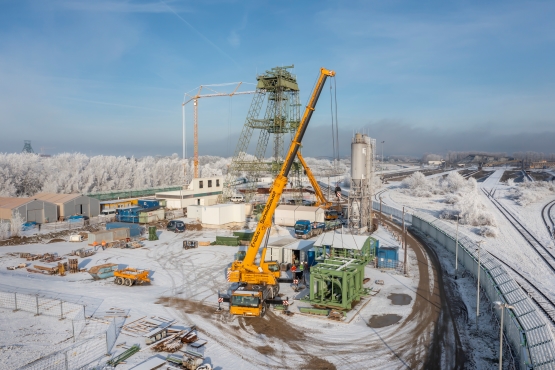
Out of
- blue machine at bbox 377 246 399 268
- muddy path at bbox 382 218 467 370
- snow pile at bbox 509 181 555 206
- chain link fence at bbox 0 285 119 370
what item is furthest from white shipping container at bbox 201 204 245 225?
snow pile at bbox 509 181 555 206

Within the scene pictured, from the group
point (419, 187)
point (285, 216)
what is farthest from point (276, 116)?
point (419, 187)

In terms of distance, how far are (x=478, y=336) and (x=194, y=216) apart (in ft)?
106

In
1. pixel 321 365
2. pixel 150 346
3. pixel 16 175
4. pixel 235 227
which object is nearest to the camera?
pixel 321 365

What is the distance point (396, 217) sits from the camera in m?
45.8

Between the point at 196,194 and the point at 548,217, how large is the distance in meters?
39.9

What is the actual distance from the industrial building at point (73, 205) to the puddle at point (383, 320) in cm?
3525

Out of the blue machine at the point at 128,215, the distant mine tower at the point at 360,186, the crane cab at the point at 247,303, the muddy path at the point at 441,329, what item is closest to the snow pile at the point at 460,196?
the distant mine tower at the point at 360,186

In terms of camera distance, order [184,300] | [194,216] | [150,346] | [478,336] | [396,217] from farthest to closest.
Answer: [396,217] → [194,216] → [184,300] → [478,336] → [150,346]

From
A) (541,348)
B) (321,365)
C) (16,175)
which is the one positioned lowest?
(321,365)

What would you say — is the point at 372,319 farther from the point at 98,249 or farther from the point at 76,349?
the point at 98,249

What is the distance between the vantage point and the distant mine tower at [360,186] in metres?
34.2

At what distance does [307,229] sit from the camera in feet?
109

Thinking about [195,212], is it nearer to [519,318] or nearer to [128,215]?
[128,215]

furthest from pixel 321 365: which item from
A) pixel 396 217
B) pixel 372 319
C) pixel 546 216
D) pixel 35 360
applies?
pixel 546 216
